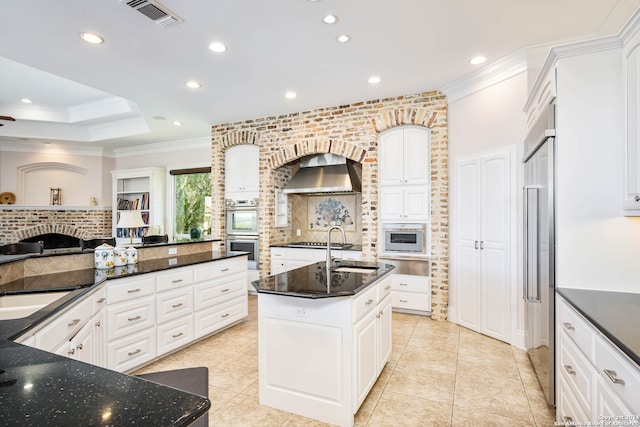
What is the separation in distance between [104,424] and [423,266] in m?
4.09

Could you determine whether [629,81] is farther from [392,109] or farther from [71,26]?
[71,26]

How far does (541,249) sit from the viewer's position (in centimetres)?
236

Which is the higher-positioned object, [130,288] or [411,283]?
[130,288]

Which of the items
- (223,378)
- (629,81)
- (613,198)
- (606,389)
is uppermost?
(629,81)

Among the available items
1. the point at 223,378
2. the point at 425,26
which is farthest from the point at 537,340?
the point at 425,26

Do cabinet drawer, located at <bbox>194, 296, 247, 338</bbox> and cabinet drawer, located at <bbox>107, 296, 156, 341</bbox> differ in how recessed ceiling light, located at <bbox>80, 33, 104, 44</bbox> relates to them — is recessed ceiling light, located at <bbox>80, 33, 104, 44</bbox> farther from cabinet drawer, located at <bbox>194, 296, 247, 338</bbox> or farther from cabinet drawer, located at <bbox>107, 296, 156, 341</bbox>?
cabinet drawer, located at <bbox>194, 296, 247, 338</bbox>

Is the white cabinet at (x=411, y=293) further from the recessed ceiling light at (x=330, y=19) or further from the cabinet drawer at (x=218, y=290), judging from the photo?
the recessed ceiling light at (x=330, y=19)

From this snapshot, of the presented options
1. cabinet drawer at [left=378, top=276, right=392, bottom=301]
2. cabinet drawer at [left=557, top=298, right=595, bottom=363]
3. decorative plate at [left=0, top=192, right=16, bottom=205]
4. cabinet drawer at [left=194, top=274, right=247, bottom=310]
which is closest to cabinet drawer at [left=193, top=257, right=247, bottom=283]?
cabinet drawer at [left=194, top=274, right=247, bottom=310]

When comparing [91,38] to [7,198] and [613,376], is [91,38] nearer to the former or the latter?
[613,376]

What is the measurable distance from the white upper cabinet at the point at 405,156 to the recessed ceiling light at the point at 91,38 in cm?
332

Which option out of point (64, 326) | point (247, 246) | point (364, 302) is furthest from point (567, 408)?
point (247, 246)

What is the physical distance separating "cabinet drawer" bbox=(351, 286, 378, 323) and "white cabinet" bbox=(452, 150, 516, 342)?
1.87m

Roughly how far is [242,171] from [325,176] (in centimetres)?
150

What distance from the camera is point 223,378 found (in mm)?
2709
